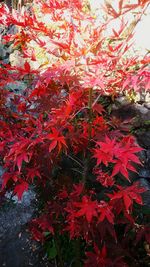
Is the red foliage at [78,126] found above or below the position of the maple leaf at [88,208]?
above

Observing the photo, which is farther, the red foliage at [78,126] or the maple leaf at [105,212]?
the maple leaf at [105,212]

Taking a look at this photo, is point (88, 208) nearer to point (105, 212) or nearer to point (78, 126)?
point (105, 212)

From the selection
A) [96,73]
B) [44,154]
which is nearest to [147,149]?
[44,154]

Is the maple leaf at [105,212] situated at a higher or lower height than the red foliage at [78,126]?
lower

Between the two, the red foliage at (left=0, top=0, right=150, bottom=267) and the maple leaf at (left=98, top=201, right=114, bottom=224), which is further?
the maple leaf at (left=98, top=201, right=114, bottom=224)

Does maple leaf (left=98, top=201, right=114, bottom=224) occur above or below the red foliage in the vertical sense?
below

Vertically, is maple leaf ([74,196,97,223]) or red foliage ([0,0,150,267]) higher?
red foliage ([0,0,150,267])

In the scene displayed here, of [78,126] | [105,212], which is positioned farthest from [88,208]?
[78,126]

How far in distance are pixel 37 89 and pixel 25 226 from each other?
86.1 inches

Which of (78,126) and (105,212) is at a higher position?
(78,126)

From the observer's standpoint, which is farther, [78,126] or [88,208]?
[78,126]

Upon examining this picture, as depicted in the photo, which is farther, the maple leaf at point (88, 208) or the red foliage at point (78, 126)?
the maple leaf at point (88, 208)

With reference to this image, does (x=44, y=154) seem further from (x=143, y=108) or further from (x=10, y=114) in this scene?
(x=143, y=108)

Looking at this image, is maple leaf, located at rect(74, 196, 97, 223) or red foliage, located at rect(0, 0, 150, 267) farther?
maple leaf, located at rect(74, 196, 97, 223)
